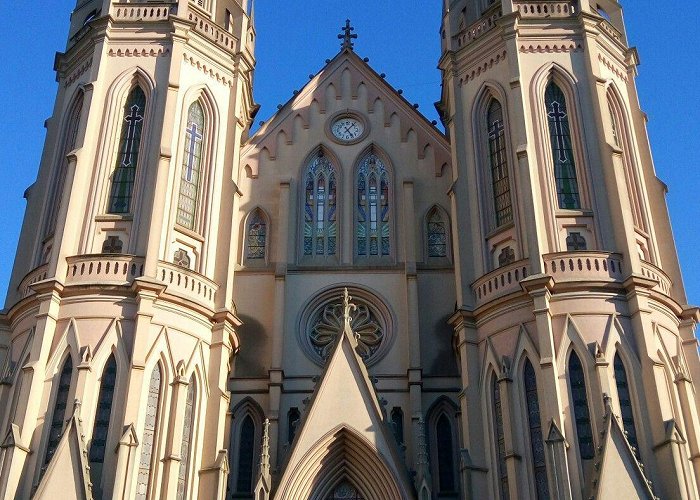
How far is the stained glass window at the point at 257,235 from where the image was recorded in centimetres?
2814

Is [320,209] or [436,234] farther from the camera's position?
[320,209]

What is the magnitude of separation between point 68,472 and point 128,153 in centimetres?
953

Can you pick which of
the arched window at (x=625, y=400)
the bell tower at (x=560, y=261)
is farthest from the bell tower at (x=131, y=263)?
the arched window at (x=625, y=400)

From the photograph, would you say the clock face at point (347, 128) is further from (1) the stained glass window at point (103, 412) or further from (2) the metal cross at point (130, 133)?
(1) the stained glass window at point (103, 412)

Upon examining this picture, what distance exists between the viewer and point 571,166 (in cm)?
2517

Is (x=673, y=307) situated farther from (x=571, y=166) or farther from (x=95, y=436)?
(x=95, y=436)

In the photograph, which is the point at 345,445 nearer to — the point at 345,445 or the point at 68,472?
the point at 345,445

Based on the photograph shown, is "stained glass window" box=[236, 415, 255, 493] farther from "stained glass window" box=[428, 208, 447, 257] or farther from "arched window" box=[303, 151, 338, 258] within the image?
"stained glass window" box=[428, 208, 447, 257]

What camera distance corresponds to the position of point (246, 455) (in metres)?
25.0

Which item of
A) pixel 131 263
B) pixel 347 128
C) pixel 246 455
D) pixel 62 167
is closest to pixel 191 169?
pixel 62 167

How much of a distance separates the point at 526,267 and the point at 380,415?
17.6ft

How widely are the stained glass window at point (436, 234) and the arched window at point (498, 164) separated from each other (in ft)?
9.54

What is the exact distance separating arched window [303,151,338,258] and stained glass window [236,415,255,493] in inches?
221

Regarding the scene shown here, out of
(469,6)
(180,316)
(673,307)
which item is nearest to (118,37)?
(180,316)
